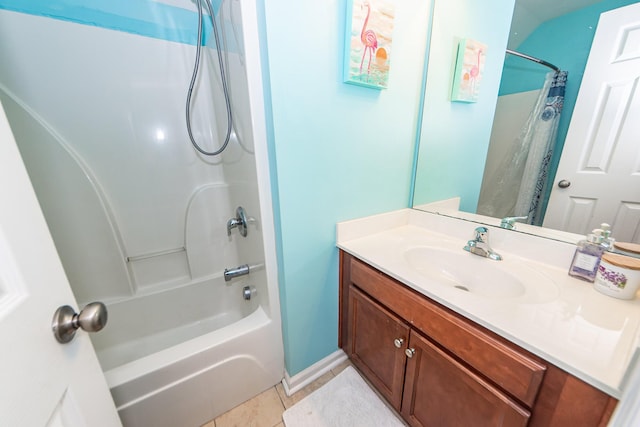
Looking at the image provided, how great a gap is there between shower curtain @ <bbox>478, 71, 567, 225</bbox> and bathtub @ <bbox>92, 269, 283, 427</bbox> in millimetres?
1171

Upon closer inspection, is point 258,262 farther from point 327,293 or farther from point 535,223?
point 535,223

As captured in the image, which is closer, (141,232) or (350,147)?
(350,147)

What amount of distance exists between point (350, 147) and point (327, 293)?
74 cm

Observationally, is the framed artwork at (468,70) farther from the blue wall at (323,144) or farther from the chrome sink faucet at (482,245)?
the chrome sink faucet at (482,245)

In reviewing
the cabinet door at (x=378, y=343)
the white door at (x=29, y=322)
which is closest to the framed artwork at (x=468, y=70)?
the cabinet door at (x=378, y=343)

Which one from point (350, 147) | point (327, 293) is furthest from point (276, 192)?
A: point (327, 293)

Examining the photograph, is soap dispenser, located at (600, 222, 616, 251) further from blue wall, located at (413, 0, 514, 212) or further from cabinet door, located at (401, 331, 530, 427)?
cabinet door, located at (401, 331, 530, 427)

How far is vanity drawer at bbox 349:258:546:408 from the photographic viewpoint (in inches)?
21.8

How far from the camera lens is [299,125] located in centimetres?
88

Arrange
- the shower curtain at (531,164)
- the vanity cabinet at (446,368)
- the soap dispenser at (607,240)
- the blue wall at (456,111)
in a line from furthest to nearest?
the blue wall at (456,111) → the shower curtain at (531,164) → the soap dispenser at (607,240) → the vanity cabinet at (446,368)

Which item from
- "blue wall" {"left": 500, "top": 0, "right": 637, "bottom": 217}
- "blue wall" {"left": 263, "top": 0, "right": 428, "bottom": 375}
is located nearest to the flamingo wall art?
"blue wall" {"left": 263, "top": 0, "right": 428, "bottom": 375}

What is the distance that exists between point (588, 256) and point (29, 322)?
141cm

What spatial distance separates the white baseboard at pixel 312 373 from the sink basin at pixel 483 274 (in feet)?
2.47

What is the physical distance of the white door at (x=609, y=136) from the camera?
2.31 feet
